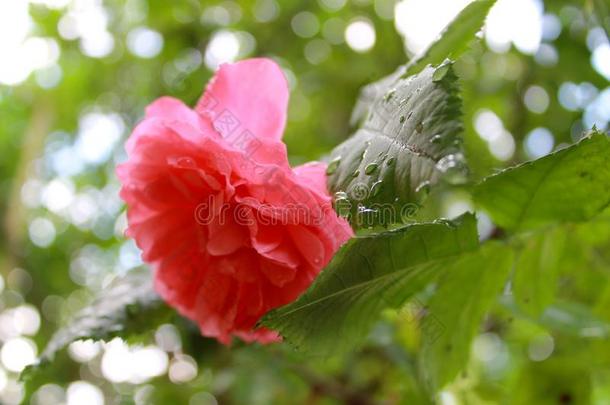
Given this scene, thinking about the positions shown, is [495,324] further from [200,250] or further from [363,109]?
[200,250]

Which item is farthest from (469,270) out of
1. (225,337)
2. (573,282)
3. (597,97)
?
(597,97)

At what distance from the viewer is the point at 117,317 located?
687 mm

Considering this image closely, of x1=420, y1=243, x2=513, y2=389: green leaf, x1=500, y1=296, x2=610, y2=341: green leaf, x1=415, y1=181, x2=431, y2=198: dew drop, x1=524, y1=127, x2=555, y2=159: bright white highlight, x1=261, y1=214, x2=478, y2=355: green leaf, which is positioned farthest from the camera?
x1=524, y1=127, x2=555, y2=159: bright white highlight

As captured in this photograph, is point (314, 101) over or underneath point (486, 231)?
over

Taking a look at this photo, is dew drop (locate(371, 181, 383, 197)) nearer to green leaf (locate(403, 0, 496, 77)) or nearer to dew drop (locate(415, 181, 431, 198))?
dew drop (locate(415, 181, 431, 198))

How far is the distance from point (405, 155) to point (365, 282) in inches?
5.5

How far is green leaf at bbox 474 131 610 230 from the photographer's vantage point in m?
0.51

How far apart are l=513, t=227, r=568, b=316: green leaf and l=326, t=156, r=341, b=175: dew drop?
0.83ft

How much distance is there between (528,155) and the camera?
4.28ft

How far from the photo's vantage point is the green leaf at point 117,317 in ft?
2.12

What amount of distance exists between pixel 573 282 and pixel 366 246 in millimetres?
676

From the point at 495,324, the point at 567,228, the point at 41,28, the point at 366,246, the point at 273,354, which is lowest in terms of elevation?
the point at 495,324

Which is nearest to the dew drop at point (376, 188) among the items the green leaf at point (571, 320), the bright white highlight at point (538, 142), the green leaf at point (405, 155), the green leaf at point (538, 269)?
the green leaf at point (405, 155)

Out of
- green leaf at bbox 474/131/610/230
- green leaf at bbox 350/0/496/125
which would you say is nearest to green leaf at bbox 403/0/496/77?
green leaf at bbox 350/0/496/125
